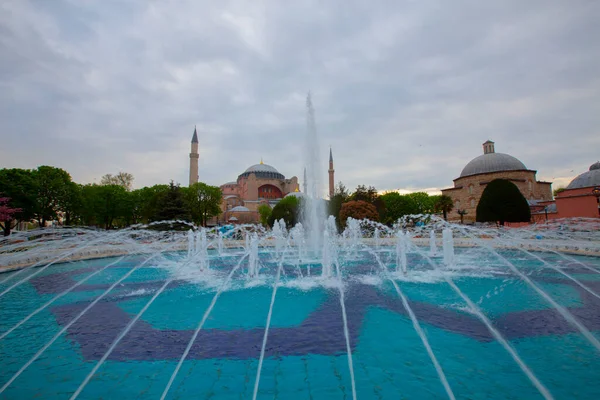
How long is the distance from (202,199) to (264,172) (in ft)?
116

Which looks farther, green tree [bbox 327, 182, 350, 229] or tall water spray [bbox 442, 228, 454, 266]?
green tree [bbox 327, 182, 350, 229]

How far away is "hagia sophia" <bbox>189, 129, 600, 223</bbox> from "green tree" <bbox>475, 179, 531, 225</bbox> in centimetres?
394

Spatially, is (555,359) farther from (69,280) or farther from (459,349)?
(69,280)

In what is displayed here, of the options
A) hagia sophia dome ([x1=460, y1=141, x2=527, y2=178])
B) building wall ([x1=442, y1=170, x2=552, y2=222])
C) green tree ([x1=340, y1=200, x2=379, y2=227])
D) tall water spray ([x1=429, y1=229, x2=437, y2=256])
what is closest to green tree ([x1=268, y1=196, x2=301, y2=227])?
green tree ([x1=340, y1=200, x2=379, y2=227])

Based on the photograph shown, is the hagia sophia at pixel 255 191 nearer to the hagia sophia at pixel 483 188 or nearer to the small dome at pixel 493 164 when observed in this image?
the hagia sophia at pixel 483 188

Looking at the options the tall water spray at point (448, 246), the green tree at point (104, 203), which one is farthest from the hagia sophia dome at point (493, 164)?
the green tree at point (104, 203)

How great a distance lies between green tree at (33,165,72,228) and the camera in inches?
1085

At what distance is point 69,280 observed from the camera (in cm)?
851

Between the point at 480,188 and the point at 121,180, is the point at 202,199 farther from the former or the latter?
the point at 480,188

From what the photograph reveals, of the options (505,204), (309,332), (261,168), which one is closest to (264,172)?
(261,168)

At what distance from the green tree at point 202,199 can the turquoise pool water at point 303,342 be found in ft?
111

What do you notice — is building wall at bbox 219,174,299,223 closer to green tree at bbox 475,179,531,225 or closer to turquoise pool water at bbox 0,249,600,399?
green tree at bbox 475,179,531,225

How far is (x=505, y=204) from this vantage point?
2445 centimetres

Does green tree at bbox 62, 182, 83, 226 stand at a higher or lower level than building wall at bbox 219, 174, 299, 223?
lower
